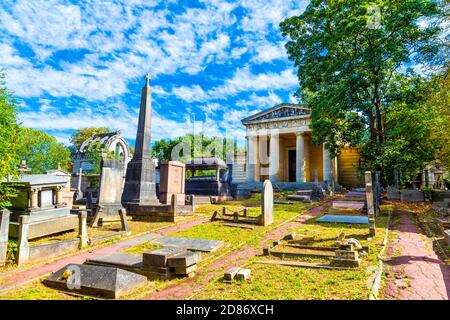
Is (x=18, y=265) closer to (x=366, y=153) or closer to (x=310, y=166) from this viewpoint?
(x=366, y=153)

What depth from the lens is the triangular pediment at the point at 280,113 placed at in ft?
109

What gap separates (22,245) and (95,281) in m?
2.68

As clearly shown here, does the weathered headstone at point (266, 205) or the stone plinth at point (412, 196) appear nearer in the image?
the weathered headstone at point (266, 205)

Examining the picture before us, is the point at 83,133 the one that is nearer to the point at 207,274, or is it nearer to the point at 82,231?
the point at 82,231

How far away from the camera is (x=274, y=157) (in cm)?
3512

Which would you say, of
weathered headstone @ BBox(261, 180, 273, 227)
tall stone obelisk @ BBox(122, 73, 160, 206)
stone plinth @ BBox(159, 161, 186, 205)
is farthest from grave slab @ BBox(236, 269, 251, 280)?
stone plinth @ BBox(159, 161, 186, 205)

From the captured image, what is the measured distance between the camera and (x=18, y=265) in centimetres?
571

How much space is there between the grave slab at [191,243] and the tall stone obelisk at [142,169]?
506cm

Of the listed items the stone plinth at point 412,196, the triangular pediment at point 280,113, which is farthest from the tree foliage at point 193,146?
the stone plinth at point 412,196

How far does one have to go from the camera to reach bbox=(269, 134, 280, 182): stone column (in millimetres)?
34844

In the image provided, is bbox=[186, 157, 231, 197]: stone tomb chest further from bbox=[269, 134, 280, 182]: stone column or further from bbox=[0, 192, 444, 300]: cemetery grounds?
bbox=[0, 192, 444, 300]: cemetery grounds

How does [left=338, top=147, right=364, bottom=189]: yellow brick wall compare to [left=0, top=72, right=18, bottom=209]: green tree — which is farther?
[left=338, top=147, right=364, bottom=189]: yellow brick wall

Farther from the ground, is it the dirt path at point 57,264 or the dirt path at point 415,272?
the dirt path at point 415,272

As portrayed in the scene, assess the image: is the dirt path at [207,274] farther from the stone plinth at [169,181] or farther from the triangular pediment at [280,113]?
the triangular pediment at [280,113]
